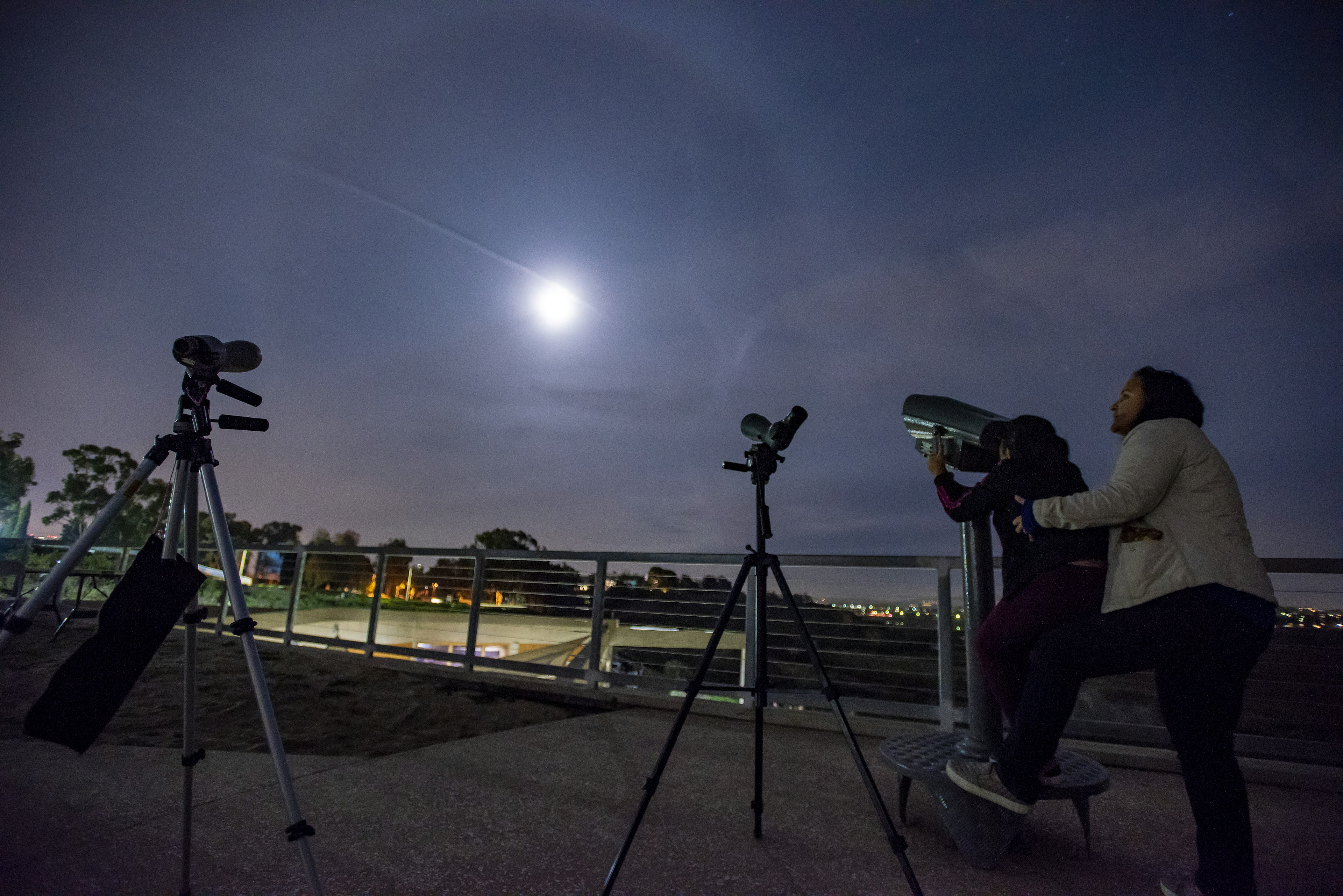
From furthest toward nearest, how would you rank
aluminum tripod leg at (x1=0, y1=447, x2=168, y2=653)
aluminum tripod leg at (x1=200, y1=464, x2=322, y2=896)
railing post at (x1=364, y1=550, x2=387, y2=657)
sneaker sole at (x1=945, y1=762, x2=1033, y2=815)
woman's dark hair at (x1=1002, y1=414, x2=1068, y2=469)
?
1. railing post at (x1=364, y1=550, x2=387, y2=657)
2. woman's dark hair at (x1=1002, y1=414, x2=1068, y2=469)
3. sneaker sole at (x1=945, y1=762, x2=1033, y2=815)
4. aluminum tripod leg at (x1=200, y1=464, x2=322, y2=896)
5. aluminum tripod leg at (x1=0, y1=447, x2=168, y2=653)

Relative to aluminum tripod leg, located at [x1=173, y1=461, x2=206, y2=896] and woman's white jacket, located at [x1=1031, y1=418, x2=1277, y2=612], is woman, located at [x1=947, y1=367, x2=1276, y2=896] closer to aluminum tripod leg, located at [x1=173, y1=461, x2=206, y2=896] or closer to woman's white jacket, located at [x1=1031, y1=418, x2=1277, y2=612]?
woman's white jacket, located at [x1=1031, y1=418, x2=1277, y2=612]

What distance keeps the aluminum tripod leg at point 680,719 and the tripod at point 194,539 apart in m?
0.70

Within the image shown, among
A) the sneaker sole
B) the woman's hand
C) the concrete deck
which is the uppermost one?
the woman's hand

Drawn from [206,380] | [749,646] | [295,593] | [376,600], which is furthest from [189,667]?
[295,593]

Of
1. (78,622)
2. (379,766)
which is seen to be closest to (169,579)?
(379,766)

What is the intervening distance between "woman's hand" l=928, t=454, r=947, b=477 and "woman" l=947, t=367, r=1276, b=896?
16.4 inches

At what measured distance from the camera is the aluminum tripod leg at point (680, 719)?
1480mm

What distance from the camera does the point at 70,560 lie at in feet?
4.08

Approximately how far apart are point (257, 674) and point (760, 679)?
141cm

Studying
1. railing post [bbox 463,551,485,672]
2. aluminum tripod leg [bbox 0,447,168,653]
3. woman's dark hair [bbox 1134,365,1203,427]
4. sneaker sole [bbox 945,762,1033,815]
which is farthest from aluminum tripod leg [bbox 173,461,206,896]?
railing post [bbox 463,551,485,672]

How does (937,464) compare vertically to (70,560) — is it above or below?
above

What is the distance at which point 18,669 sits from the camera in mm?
4812

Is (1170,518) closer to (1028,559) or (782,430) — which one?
(1028,559)

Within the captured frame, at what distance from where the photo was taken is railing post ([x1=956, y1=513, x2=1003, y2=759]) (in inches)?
80.7
